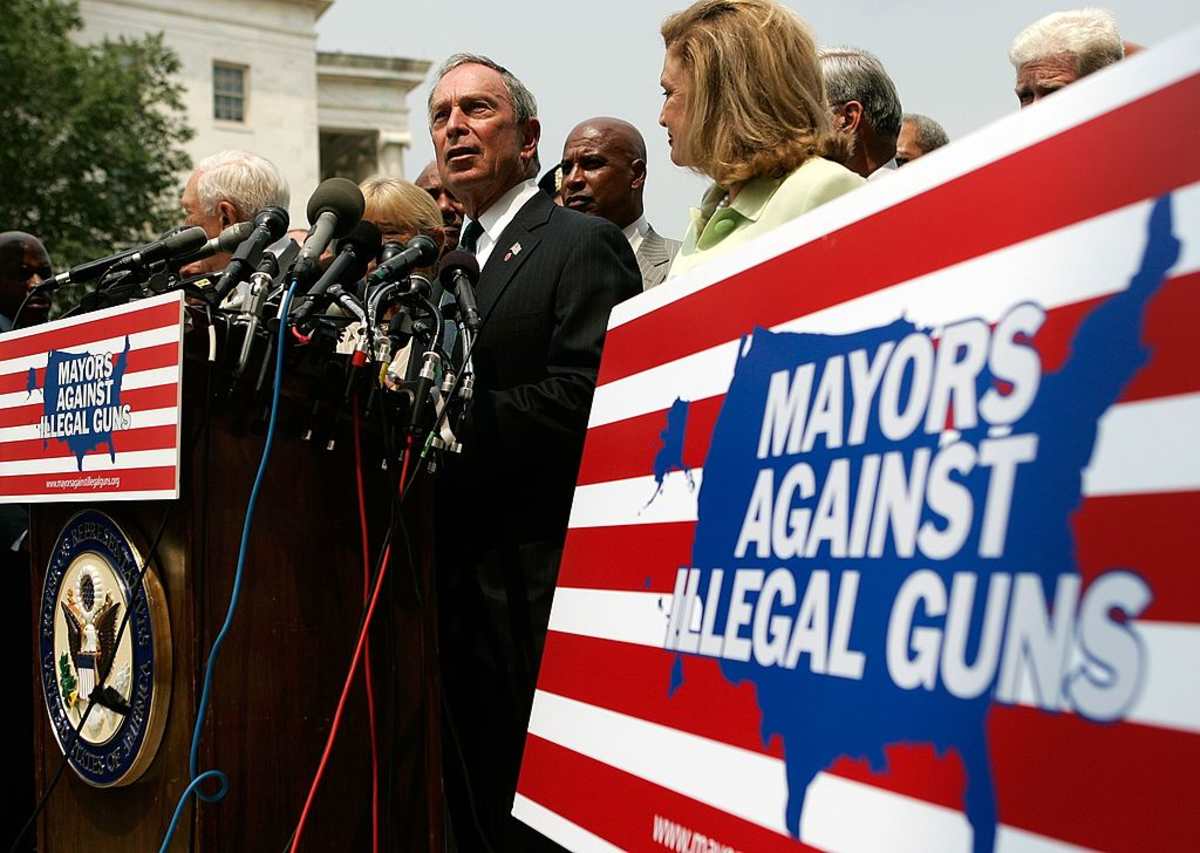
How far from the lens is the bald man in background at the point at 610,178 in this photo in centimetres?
505

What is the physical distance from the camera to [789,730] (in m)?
1.28

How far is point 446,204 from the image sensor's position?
5234mm

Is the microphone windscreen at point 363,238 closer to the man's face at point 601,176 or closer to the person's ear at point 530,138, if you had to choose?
the person's ear at point 530,138

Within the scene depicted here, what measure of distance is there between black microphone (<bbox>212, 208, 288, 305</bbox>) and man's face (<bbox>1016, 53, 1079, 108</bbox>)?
7.07 feet

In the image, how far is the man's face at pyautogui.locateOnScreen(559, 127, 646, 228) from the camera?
5059 mm

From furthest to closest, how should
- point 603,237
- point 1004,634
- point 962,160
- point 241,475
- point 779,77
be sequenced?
point 603,237 → point 241,475 → point 779,77 → point 962,160 → point 1004,634

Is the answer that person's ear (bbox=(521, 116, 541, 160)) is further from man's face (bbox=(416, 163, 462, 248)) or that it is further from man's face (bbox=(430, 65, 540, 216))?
man's face (bbox=(416, 163, 462, 248))

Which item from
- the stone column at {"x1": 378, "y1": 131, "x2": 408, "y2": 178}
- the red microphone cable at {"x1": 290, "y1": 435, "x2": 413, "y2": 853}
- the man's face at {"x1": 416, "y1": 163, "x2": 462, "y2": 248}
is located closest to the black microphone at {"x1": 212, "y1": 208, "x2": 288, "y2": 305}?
the red microphone cable at {"x1": 290, "y1": 435, "x2": 413, "y2": 853}

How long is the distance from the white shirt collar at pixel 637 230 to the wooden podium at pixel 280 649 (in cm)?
242

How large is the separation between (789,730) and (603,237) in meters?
2.04

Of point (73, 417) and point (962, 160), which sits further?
point (73, 417)

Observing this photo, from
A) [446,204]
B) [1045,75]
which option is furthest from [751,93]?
[446,204]

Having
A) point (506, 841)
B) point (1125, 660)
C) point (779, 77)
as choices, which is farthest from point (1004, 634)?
point (506, 841)

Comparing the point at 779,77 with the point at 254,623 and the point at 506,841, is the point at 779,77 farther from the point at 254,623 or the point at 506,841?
the point at 506,841
